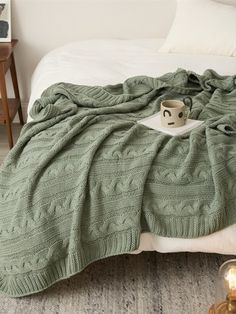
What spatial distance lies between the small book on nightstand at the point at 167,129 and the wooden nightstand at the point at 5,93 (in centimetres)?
107

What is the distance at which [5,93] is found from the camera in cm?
257

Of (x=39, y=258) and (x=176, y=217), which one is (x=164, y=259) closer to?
(x=176, y=217)

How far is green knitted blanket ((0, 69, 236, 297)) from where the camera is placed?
151 centimetres

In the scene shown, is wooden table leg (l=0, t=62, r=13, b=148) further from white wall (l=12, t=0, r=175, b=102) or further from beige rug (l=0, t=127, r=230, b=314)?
beige rug (l=0, t=127, r=230, b=314)

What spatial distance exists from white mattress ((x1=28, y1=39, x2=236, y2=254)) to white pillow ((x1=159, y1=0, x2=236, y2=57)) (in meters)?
0.06

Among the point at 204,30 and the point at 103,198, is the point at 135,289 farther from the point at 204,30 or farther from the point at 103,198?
the point at 204,30

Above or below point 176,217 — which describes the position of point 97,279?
below

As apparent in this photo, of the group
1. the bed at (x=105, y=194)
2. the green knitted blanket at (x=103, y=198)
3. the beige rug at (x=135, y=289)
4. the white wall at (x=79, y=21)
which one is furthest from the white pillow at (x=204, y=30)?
the beige rug at (x=135, y=289)

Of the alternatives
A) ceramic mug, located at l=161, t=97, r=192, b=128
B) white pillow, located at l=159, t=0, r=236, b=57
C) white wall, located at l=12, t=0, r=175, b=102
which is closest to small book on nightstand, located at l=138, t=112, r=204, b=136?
ceramic mug, located at l=161, t=97, r=192, b=128

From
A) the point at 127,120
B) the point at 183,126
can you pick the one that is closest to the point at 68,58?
the point at 127,120

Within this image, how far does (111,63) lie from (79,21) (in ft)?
2.05

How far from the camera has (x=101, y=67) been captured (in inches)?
92.4

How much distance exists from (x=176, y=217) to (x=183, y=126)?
1.19 ft

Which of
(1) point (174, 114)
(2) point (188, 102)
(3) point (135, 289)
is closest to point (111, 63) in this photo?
(2) point (188, 102)
